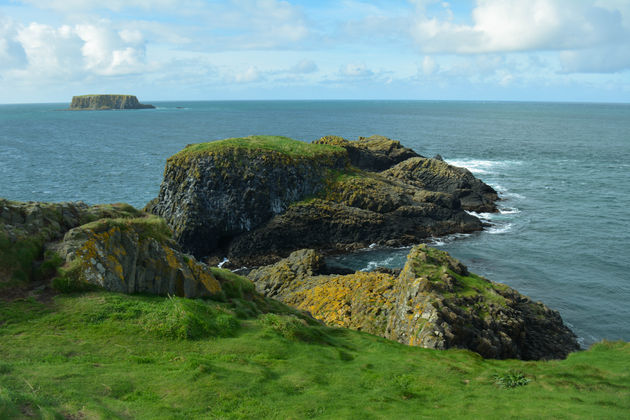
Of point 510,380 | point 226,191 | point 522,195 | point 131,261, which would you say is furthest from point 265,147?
point 510,380

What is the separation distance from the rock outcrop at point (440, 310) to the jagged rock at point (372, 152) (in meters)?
35.6

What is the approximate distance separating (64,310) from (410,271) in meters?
17.7

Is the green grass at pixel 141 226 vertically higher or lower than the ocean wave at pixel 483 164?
higher

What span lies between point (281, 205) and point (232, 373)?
37.7 meters

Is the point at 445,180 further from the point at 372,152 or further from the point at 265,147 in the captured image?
the point at 265,147

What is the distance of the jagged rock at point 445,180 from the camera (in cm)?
6091

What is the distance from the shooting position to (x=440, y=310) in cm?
2036

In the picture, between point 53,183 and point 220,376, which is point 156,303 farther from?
point 53,183

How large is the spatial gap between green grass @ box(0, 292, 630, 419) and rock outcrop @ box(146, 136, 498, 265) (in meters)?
30.3

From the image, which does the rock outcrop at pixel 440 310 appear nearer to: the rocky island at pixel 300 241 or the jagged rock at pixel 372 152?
the rocky island at pixel 300 241

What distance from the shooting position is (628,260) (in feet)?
132

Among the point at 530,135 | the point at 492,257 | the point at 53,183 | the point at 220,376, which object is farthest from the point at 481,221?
the point at 530,135

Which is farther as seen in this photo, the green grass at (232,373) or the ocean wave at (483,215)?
the ocean wave at (483,215)

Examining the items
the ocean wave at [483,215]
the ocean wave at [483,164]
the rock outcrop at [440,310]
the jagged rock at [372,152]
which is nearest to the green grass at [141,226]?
the rock outcrop at [440,310]
